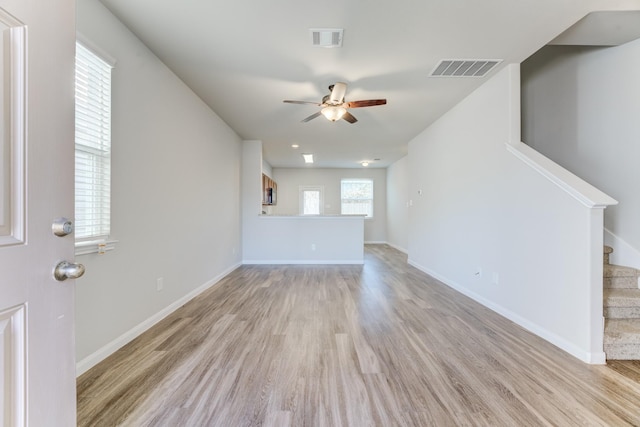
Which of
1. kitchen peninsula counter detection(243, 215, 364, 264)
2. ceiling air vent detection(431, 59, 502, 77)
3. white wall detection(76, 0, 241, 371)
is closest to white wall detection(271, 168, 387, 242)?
kitchen peninsula counter detection(243, 215, 364, 264)

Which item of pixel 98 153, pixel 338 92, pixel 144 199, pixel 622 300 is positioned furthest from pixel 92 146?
→ pixel 622 300

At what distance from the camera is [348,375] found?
177cm

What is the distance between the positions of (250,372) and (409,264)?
4310 millimetres

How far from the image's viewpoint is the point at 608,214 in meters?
2.81

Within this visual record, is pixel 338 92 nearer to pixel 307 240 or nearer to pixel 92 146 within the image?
pixel 92 146

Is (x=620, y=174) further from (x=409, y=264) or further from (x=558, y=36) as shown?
(x=409, y=264)

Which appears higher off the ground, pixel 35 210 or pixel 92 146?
pixel 92 146

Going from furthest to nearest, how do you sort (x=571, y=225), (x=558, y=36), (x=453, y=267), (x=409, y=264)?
(x=409, y=264) < (x=453, y=267) < (x=558, y=36) < (x=571, y=225)

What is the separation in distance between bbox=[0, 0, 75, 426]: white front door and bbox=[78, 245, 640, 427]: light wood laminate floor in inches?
34.9

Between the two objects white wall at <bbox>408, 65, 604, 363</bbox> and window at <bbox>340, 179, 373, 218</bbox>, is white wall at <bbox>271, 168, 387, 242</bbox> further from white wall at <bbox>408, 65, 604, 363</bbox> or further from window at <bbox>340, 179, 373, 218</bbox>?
white wall at <bbox>408, 65, 604, 363</bbox>

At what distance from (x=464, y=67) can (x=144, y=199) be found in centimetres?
325

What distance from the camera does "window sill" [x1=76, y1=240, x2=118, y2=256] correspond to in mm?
1710

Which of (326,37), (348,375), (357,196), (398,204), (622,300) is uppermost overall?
(326,37)

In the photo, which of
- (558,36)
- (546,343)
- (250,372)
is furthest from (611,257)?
(250,372)
